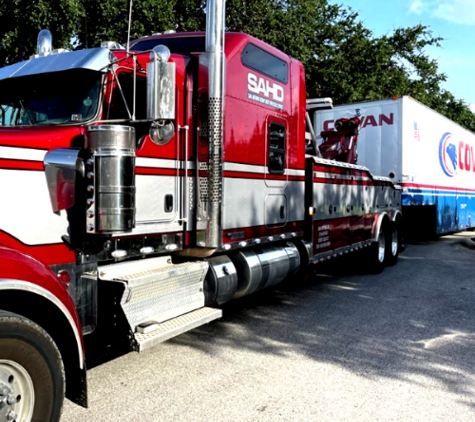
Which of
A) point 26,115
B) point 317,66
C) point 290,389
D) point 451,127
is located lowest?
Answer: point 290,389

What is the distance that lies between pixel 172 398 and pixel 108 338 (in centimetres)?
68

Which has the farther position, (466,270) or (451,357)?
(466,270)

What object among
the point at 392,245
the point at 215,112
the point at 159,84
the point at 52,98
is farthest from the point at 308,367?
the point at 392,245

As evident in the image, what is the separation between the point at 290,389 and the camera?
4098 millimetres

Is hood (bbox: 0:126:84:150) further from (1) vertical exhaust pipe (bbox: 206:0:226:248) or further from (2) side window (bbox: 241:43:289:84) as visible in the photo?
(2) side window (bbox: 241:43:289:84)

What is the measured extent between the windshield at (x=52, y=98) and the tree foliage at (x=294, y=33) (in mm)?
5549

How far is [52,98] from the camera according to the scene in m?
3.99

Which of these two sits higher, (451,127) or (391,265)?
(451,127)

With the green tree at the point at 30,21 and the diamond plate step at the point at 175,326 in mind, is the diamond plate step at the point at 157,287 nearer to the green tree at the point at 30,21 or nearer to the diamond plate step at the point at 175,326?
the diamond plate step at the point at 175,326

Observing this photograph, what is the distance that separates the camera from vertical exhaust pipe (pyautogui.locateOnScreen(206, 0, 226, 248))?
181 inches

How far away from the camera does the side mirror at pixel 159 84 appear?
11.4ft

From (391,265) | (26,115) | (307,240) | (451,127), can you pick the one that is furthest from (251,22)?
(26,115)

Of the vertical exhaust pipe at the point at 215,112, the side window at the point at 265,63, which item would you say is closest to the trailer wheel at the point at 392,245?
the side window at the point at 265,63

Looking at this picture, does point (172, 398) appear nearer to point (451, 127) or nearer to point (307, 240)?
point (307, 240)
